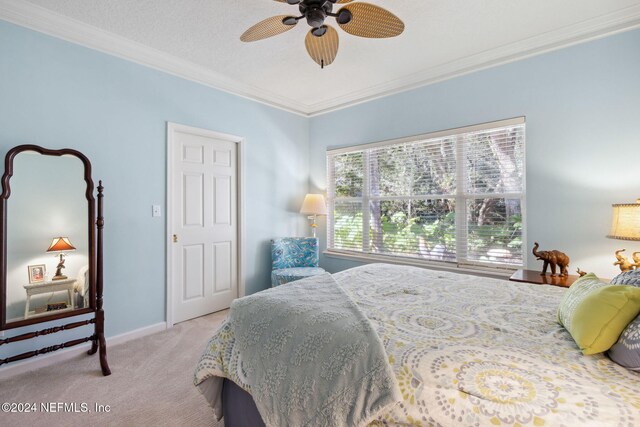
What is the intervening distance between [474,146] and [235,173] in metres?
2.65

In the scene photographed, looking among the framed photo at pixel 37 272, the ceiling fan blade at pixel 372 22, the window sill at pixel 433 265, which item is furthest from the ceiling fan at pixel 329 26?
the window sill at pixel 433 265

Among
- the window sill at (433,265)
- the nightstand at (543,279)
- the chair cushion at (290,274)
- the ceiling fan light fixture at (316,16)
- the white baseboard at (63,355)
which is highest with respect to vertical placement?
the ceiling fan light fixture at (316,16)

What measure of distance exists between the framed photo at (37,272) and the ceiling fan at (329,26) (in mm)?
2153

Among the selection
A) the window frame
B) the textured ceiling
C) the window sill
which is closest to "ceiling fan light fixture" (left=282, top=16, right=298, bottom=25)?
the textured ceiling

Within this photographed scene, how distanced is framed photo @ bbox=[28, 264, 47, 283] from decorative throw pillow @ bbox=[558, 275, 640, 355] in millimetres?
3079

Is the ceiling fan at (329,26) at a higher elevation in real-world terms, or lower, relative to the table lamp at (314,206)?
higher

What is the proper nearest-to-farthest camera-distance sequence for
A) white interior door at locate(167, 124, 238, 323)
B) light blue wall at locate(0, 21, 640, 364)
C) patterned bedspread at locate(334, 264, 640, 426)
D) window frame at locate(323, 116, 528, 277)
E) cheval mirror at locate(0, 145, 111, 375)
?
1. patterned bedspread at locate(334, 264, 640, 426)
2. cheval mirror at locate(0, 145, 111, 375)
3. light blue wall at locate(0, 21, 640, 364)
4. window frame at locate(323, 116, 528, 277)
5. white interior door at locate(167, 124, 238, 323)

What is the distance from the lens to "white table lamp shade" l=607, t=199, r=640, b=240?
196cm

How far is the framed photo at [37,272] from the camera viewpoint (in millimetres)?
2139

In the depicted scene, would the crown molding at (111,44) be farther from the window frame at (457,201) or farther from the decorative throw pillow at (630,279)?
the decorative throw pillow at (630,279)

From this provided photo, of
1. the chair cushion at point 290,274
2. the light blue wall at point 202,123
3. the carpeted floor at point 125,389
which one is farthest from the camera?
the chair cushion at point 290,274

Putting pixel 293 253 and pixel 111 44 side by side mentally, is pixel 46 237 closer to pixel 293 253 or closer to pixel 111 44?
pixel 111 44

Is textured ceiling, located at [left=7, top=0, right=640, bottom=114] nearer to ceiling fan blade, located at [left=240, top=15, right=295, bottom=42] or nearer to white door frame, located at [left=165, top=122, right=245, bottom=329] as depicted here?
ceiling fan blade, located at [left=240, top=15, right=295, bottom=42]

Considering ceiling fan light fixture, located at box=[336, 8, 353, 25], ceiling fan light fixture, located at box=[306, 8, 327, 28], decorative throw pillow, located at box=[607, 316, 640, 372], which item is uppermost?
ceiling fan light fixture, located at box=[336, 8, 353, 25]
